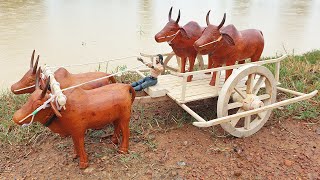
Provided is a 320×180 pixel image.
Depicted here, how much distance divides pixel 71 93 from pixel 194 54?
3.77ft

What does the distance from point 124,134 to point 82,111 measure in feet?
1.25

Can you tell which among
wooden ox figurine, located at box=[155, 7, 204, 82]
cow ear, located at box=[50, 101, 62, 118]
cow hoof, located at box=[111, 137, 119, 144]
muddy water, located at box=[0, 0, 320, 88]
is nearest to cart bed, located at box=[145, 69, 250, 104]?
wooden ox figurine, located at box=[155, 7, 204, 82]

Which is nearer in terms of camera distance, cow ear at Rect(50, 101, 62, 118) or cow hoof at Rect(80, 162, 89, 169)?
cow ear at Rect(50, 101, 62, 118)

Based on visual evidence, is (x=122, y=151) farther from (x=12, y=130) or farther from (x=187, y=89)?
(x=12, y=130)

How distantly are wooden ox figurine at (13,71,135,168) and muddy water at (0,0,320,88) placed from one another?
2415mm

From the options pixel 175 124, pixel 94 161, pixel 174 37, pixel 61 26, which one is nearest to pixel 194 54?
pixel 174 37

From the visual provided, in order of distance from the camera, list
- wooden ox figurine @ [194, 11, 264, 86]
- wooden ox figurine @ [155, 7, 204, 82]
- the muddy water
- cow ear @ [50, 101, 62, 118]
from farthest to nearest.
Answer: the muddy water < wooden ox figurine @ [155, 7, 204, 82] < wooden ox figurine @ [194, 11, 264, 86] < cow ear @ [50, 101, 62, 118]

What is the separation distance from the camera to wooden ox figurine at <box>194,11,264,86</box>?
2.59 m

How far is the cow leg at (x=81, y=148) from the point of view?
7.21 feet

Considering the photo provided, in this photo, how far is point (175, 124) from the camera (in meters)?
2.85

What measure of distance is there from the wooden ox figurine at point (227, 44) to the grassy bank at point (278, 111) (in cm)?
54

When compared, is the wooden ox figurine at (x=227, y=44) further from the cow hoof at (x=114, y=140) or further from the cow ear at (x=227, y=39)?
the cow hoof at (x=114, y=140)

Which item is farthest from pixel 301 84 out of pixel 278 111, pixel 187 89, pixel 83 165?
pixel 83 165

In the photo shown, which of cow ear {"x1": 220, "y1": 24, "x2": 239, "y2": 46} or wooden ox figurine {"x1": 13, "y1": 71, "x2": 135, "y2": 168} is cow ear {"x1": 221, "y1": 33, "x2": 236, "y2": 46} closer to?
cow ear {"x1": 220, "y1": 24, "x2": 239, "y2": 46}
